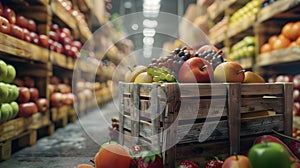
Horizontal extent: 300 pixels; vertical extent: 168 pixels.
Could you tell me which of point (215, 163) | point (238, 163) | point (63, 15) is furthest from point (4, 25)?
point (238, 163)

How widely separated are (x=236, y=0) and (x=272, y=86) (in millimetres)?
3202

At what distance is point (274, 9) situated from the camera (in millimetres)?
3125

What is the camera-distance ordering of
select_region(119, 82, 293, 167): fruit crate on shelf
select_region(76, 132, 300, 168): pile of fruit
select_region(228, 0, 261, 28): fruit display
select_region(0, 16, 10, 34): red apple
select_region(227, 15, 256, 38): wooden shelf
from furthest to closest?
select_region(228, 0, 261, 28): fruit display
select_region(227, 15, 256, 38): wooden shelf
select_region(0, 16, 10, 34): red apple
select_region(119, 82, 293, 167): fruit crate on shelf
select_region(76, 132, 300, 168): pile of fruit

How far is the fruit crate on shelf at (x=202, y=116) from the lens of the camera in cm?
145

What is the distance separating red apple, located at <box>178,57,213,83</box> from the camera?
162cm

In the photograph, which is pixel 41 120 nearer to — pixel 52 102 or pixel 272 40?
pixel 52 102

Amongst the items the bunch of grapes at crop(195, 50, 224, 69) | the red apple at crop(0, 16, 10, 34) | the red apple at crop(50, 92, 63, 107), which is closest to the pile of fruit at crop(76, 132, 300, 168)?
the bunch of grapes at crop(195, 50, 224, 69)

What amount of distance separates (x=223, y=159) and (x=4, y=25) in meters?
1.86

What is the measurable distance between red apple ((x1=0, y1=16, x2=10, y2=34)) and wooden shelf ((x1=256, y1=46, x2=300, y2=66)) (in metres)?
2.55

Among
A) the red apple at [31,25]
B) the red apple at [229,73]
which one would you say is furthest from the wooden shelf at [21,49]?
the red apple at [229,73]

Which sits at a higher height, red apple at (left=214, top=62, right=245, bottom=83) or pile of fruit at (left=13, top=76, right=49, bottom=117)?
red apple at (left=214, top=62, right=245, bottom=83)

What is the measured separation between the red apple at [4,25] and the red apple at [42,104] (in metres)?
0.88

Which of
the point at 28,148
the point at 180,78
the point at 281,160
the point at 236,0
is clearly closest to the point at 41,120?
the point at 28,148

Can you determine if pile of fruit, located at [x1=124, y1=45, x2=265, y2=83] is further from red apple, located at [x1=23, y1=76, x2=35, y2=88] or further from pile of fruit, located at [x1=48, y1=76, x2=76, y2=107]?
pile of fruit, located at [x1=48, y1=76, x2=76, y2=107]
